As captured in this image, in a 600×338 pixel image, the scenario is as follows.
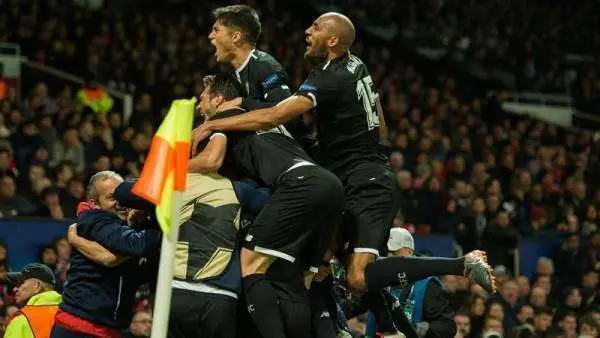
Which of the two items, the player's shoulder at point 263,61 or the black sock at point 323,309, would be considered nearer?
the black sock at point 323,309

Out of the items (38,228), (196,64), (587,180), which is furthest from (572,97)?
(38,228)

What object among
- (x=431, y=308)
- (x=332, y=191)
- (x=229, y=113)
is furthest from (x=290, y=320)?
(x=431, y=308)

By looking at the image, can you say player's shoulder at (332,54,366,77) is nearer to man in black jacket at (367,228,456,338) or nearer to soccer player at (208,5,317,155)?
soccer player at (208,5,317,155)

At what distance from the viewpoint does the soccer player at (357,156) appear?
7988 mm

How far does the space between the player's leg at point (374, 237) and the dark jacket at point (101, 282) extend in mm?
1358

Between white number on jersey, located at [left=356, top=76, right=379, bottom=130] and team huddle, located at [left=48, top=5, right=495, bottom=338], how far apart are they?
1 centimetres

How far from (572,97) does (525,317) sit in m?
12.2

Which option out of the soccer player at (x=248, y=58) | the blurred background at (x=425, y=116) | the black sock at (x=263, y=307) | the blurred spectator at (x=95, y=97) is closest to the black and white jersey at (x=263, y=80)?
the soccer player at (x=248, y=58)

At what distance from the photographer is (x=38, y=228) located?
1249 centimetres

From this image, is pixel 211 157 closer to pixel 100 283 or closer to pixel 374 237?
pixel 100 283

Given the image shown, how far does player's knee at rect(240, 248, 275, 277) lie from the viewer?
733 centimetres

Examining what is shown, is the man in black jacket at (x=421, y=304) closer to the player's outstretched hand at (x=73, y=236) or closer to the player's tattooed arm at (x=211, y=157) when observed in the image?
the player's tattooed arm at (x=211, y=157)

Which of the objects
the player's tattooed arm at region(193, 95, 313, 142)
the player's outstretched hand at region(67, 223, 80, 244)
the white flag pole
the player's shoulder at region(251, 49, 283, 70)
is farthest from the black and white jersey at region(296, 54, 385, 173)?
the white flag pole

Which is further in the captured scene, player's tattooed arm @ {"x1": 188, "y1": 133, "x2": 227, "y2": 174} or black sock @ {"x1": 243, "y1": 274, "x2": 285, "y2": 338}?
player's tattooed arm @ {"x1": 188, "y1": 133, "x2": 227, "y2": 174}
